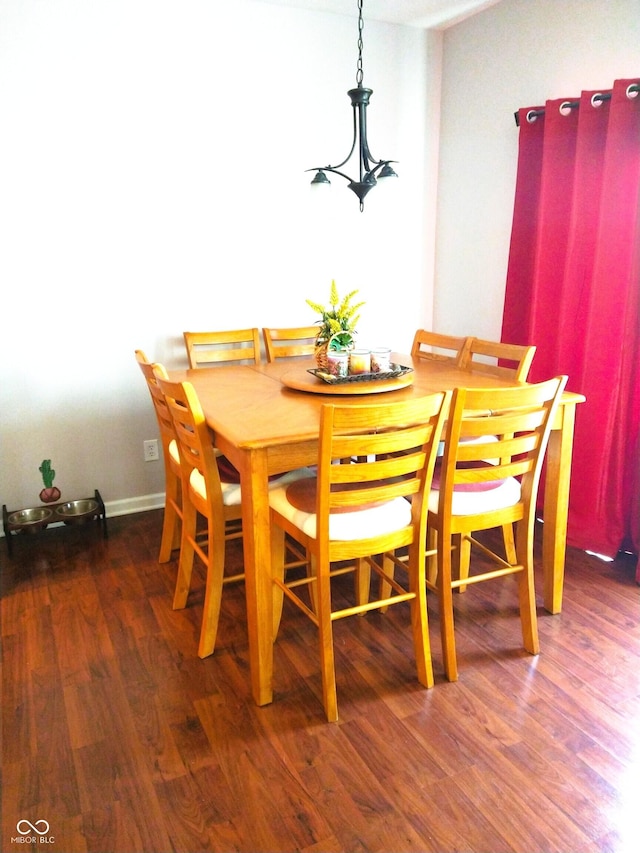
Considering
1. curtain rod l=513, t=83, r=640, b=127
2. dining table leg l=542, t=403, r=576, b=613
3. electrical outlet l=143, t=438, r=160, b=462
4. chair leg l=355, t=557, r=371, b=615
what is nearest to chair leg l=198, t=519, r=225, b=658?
chair leg l=355, t=557, r=371, b=615

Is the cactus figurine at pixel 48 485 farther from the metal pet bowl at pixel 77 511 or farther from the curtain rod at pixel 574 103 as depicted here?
the curtain rod at pixel 574 103

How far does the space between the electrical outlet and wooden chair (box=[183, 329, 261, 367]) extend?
1.66ft

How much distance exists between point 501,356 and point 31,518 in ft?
7.89

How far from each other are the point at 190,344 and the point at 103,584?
1235 millimetres

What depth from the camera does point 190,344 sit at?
314cm

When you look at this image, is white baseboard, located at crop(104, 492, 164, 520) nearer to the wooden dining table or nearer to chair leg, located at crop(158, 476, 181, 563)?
chair leg, located at crop(158, 476, 181, 563)

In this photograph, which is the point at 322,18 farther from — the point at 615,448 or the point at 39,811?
the point at 39,811

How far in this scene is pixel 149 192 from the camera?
313 cm

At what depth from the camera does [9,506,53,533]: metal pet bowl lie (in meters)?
2.94

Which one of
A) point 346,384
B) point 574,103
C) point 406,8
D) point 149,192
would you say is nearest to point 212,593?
point 346,384

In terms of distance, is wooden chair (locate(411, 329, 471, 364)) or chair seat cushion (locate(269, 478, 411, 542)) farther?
Answer: wooden chair (locate(411, 329, 471, 364))

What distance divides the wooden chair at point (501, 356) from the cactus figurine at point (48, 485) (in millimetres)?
2086

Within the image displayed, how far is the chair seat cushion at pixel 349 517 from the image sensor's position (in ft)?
6.22

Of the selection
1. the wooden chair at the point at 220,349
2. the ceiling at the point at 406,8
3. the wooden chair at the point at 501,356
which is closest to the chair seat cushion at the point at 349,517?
the wooden chair at the point at 501,356
